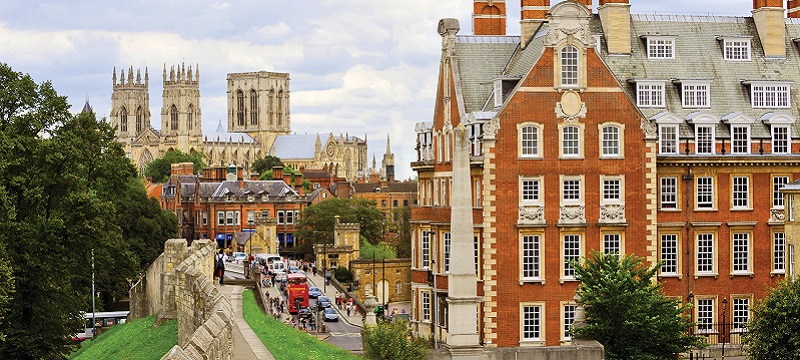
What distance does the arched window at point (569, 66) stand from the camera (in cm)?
5350

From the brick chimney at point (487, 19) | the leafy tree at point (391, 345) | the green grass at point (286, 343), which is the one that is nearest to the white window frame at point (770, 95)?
the brick chimney at point (487, 19)

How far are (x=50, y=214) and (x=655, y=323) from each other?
23550mm

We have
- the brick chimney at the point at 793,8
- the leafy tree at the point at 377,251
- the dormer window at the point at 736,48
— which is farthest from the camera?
the leafy tree at the point at 377,251

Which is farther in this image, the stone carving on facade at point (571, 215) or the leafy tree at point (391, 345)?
the stone carving on facade at point (571, 215)

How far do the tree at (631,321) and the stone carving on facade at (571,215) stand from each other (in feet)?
20.5

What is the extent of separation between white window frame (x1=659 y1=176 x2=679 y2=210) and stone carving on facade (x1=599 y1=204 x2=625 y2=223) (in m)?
2.06

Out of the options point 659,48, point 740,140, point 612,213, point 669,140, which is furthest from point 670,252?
point 659,48

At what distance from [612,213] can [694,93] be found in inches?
262

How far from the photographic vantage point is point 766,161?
55.6m

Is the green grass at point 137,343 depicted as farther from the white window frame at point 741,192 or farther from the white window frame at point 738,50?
the white window frame at point 738,50

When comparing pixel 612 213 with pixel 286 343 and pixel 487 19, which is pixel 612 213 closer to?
pixel 487 19

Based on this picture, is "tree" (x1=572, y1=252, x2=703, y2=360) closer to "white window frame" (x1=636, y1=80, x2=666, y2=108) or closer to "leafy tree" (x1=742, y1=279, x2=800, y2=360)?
"leafy tree" (x1=742, y1=279, x2=800, y2=360)

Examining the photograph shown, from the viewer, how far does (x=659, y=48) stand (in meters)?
58.1

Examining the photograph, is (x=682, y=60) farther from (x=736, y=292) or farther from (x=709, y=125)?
(x=736, y=292)
